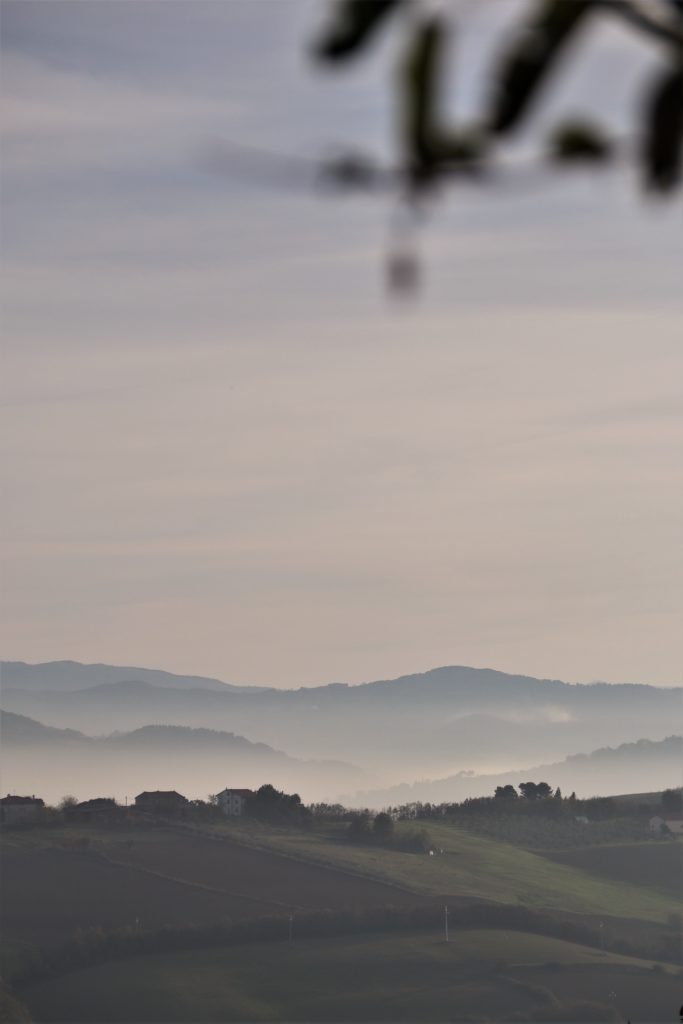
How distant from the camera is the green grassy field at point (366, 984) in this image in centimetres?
12550

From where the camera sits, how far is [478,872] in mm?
176375

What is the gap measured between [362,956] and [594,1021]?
25.4 m

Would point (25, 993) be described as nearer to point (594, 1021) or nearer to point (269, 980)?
point (269, 980)

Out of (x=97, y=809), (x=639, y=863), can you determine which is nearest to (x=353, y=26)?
(x=639, y=863)

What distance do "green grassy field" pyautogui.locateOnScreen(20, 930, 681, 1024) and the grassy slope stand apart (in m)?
19.9

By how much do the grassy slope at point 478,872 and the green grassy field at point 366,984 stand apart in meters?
19.9

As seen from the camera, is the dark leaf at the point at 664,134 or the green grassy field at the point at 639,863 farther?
the green grassy field at the point at 639,863

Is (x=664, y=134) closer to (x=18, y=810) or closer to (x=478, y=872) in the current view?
(x=478, y=872)

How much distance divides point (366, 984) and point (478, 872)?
47170 millimetres

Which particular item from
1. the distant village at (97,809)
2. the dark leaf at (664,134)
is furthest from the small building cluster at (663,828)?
the dark leaf at (664,134)

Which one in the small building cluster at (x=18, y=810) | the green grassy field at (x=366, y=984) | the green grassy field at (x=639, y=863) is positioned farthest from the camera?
the small building cluster at (x=18, y=810)

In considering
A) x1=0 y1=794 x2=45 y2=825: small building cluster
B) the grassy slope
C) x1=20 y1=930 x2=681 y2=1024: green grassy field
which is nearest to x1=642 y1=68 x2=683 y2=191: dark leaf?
x1=20 y1=930 x2=681 y2=1024: green grassy field

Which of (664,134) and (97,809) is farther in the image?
(97,809)

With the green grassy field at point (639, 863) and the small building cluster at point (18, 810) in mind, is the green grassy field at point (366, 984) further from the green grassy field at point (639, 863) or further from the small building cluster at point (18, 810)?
the small building cluster at point (18, 810)
